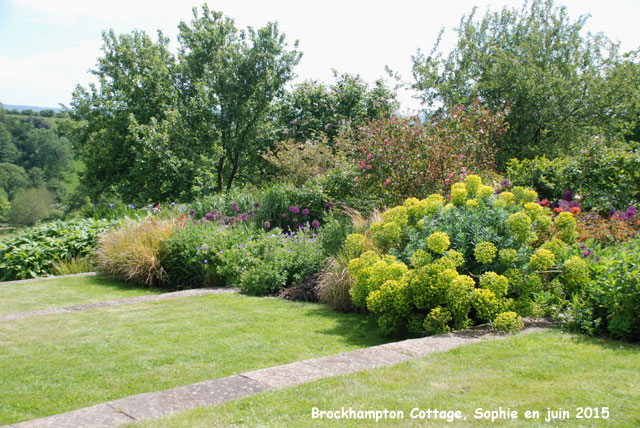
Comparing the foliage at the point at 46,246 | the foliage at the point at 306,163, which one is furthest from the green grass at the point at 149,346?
the foliage at the point at 306,163

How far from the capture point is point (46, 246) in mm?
9664

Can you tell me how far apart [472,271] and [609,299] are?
135 cm

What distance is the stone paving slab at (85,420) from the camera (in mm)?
2689

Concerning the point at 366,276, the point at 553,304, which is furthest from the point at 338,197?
the point at 553,304

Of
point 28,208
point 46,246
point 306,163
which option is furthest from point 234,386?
point 28,208

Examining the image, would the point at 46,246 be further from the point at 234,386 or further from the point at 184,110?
the point at 184,110

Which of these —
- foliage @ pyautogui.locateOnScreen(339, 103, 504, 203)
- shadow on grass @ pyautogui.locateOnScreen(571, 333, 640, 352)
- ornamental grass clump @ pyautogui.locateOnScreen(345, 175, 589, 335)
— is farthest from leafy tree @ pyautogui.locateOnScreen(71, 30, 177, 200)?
shadow on grass @ pyautogui.locateOnScreen(571, 333, 640, 352)

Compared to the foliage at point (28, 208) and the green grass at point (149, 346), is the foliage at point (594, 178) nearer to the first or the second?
the green grass at point (149, 346)

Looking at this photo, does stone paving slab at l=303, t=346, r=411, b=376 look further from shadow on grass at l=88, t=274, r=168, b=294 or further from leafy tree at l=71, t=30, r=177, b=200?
leafy tree at l=71, t=30, r=177, b=200

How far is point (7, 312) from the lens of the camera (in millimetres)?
6375

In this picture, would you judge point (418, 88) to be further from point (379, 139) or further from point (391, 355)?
point (391, 355)

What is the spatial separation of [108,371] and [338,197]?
7.77 meters

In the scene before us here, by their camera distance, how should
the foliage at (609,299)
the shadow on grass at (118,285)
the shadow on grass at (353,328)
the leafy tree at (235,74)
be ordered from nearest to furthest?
1. the foliage at (609,299)
2. the shadow on grass at (353,328)
3. the shadow on grass at (118,285)
4. the leafy tree at (235,74)

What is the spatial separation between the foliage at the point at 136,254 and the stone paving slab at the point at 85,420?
571cm
